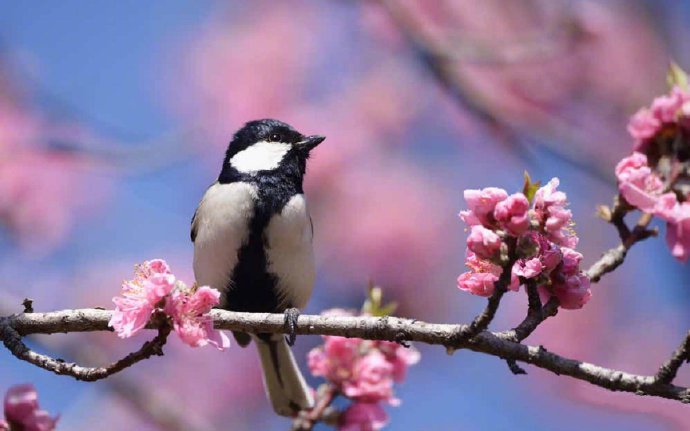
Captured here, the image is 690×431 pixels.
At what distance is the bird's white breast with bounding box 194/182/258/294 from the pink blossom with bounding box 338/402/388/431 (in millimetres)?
970

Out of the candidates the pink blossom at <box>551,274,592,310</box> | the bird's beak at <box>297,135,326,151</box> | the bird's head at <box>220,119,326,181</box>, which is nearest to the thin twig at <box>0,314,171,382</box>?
the pink blossom at <box>551,274,592,310</box>

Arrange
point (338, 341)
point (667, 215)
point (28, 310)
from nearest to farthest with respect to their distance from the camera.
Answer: point (667, 215), point (28, 310), point (338, 341)

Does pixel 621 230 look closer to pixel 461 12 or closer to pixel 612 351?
pixel 612 351

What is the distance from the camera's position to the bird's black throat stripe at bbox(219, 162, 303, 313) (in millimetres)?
3510

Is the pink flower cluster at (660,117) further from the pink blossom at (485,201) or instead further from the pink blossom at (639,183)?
the pink blossom at (485,201)

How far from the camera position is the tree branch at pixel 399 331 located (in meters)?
1.93

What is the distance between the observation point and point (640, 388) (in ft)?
6.26

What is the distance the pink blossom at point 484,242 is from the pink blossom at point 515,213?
4cm

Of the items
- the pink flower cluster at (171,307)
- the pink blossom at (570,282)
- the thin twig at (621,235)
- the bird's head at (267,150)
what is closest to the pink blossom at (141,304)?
the pink flower cluster at (171,307)

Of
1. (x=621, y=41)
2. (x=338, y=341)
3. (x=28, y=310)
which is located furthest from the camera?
(x=621, y=41)

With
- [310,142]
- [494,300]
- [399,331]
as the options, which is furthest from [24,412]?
[310,142]

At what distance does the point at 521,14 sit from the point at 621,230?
3699 millimetres

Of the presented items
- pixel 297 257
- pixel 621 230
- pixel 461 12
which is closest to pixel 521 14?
pixel 461 12

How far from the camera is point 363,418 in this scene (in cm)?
276
